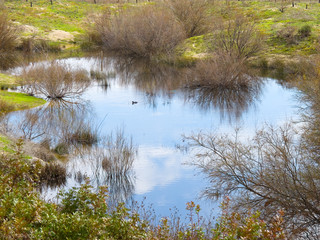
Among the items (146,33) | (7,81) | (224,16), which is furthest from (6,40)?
(224,16)

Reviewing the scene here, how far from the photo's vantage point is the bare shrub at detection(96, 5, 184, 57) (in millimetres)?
36031

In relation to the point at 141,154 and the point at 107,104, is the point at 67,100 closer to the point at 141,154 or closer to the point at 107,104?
the point at 107,104

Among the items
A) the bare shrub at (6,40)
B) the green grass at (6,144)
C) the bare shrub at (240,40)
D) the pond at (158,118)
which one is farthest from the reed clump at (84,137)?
the bare shrub at (6,40)

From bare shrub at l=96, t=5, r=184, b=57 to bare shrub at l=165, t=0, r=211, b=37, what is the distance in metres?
1.97

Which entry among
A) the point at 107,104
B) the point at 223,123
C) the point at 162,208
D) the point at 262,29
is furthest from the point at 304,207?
the point at 262,29

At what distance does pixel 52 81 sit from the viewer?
71.7ft

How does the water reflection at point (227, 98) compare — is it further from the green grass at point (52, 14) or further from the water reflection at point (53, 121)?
the green grass at point (52, 14)

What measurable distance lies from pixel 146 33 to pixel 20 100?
1686cm

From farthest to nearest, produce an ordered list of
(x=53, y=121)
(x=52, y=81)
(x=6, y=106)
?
(x=52, y=81) < (x=6, y=106) < (x=53, y=121)

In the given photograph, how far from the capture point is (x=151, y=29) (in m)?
35.8

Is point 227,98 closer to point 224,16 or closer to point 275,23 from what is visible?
point 275,23

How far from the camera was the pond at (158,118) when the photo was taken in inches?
494

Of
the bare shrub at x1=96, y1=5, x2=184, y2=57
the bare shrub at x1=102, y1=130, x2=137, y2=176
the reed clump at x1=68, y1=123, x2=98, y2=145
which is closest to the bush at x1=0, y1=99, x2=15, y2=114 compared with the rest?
the reed clump at x1=68, y1=123, x2=98, y2=145

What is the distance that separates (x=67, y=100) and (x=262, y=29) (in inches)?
854
